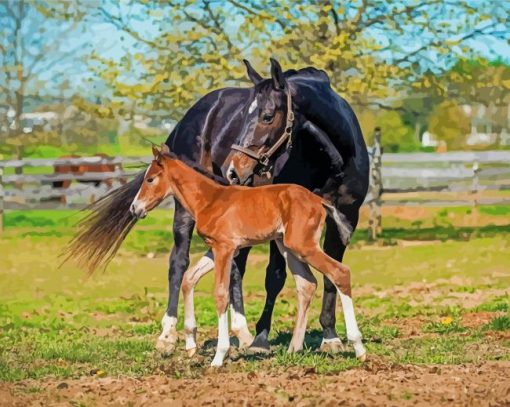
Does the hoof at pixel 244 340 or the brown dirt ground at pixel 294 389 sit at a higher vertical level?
the brown dirt ground at pixel 294 389

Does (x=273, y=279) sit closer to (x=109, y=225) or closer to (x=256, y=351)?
(x=256, y=351)

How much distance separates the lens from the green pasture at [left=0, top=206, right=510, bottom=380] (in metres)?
8.31

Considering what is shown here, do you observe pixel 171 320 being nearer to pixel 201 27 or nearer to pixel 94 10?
pixel 201 27

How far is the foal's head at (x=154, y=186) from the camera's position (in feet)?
26.3

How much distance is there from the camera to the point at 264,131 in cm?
806

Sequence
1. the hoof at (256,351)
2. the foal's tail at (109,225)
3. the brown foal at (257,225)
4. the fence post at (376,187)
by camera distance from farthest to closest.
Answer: the fence post at (376,187) < the foal's tail at (109,225) < the hoof at (256,351) < the brown foal at (257,225)

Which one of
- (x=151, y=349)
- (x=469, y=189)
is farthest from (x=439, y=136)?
(x=151, y=349)

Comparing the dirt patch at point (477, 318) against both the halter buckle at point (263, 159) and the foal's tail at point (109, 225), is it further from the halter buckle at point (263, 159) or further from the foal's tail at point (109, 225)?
the halter buckle at point (263, 159)

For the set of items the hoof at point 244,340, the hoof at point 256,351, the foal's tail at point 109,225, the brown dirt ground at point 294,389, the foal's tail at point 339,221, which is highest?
the foal's tail at point 339,221

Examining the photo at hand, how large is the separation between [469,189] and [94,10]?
29.4 ft

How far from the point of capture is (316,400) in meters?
6.46

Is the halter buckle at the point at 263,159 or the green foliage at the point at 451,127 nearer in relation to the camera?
the halter buckle at the point at 263,159

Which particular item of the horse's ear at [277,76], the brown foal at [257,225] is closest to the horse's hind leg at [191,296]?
the brown foal at [257,225]

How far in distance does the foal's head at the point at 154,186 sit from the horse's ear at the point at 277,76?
92cm
